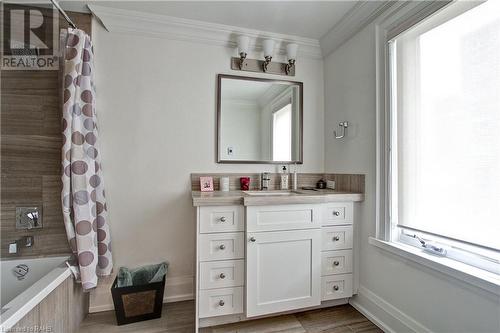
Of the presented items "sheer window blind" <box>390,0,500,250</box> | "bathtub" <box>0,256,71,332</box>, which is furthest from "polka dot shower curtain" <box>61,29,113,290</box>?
"sheer window blind" <box>390,0,500,250</box>

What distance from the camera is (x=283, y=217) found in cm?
159

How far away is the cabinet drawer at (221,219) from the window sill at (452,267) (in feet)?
3.30

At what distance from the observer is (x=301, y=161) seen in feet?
7.27

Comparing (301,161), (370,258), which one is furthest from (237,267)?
(301,161)

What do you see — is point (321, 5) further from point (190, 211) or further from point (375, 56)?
point (190, 211)

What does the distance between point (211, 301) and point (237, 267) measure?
0.88 feet

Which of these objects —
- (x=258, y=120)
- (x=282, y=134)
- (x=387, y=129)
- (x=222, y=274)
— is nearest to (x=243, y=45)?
(x=258, y=120)

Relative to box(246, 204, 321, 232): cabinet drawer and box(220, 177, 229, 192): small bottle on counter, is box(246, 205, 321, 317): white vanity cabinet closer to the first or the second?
box(246, 204, 321, 232): cabinet drawer

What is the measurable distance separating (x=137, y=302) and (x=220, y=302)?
0.62 metres

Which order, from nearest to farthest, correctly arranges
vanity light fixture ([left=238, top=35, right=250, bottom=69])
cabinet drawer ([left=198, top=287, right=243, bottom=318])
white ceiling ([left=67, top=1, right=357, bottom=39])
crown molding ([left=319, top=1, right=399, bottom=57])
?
cabinet drawer ([left=198, top=287, right=243, bottom=318]), crown molding ([left=319, top=1, right=399, bottom=57]), white ceiling ([left=67, top=1, right=357, bottom=39]), vanity light fixture ([left=238, top=35, right=250, bottom=69])

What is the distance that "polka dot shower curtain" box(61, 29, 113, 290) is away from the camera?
149 centimetres

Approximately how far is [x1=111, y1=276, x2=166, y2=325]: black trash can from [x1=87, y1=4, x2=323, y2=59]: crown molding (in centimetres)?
197

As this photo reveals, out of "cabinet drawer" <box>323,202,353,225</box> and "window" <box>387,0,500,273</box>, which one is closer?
"window" <box>387,0,500,273</box>

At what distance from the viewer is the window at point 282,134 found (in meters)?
2.15
